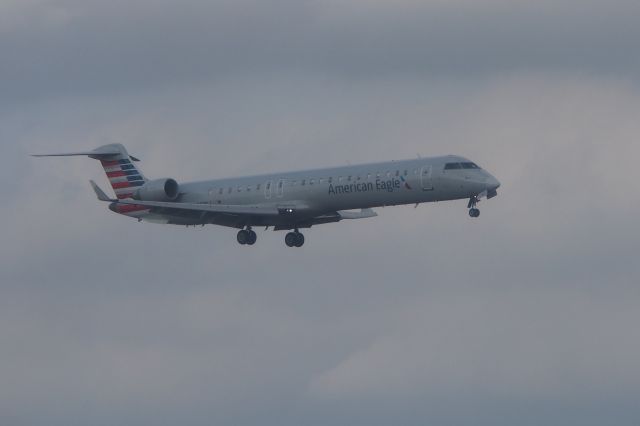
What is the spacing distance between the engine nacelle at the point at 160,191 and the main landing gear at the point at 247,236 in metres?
3.72

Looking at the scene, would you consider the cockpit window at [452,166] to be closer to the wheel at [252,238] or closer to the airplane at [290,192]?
the airplane at [290,192]

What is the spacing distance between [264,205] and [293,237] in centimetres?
260

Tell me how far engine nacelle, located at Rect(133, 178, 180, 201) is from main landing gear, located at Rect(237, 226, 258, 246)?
3724 mm

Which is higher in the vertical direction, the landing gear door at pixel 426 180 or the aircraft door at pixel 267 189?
the aircraft door at pixel 267 189

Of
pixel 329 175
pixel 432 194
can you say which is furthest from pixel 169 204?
pixel 432 194

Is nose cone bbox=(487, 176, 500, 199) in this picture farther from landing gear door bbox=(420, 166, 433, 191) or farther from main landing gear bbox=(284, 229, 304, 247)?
main landing gear bbox=(284, 229, 304, 247)

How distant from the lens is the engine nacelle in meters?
75.4

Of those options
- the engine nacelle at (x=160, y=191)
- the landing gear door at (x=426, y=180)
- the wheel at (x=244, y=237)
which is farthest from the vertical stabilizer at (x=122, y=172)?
the landing gear door at (x=426, y=180)

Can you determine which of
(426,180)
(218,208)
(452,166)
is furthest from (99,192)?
(452,166)

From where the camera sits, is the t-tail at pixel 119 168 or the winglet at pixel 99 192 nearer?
the winglet at pixel 99 192

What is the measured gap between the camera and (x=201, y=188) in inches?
2958

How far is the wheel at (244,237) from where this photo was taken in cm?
7406

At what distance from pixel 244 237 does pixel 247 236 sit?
0.49 feet

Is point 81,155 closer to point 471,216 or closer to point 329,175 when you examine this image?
point 329,175
